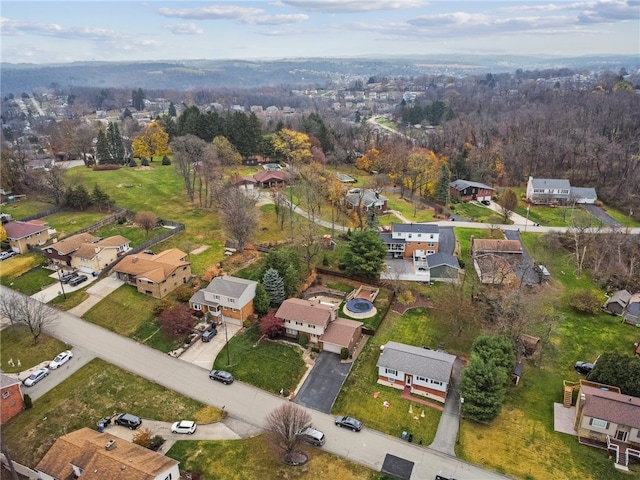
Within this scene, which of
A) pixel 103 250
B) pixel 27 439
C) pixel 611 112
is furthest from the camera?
pixel 611 112

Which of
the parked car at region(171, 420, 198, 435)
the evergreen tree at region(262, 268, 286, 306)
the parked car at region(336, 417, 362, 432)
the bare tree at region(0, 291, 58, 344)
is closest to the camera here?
the parked car at region(171, 420, 198, 435)

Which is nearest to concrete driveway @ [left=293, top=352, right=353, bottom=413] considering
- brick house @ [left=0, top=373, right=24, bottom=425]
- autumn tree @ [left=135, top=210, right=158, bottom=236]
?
brick house @ [left=0, top=373, right=24, bottom=425]

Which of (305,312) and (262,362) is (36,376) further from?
(305,312)

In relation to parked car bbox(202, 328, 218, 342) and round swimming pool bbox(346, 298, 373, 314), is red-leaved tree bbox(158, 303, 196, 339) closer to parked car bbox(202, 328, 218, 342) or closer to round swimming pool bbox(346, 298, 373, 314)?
parked car bbox(202, 328, 218, 342)

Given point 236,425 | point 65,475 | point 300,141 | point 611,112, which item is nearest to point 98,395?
point 65,475

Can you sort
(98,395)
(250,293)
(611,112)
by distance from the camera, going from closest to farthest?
(98,395), (250,293), (611,112)

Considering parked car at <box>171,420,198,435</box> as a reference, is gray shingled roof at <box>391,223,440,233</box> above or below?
above

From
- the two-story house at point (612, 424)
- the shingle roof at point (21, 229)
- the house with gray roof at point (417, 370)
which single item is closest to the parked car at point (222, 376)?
the house with gray roof at point (417, 370)

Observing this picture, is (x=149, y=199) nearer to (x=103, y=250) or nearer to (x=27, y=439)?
(x=103, y=250)
